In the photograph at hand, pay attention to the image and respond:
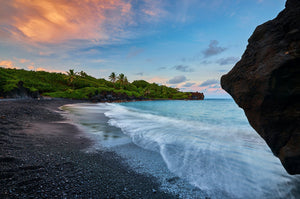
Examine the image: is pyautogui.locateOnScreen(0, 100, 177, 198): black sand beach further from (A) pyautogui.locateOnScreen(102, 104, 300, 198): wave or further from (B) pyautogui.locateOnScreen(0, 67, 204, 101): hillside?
(B) pyautogui.locateOnScreen(0, 67, 204, 101): hillside

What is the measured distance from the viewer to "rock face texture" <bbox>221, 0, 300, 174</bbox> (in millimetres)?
2645

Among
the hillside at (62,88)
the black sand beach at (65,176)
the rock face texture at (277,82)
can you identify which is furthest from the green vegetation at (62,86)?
Answer: the rock face texture at (277,82)

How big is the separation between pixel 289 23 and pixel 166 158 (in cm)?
527

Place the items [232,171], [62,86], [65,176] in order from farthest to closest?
[62,86] → [232,171] → [65,176]

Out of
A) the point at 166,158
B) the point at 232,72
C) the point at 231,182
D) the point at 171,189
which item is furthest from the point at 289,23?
the point at 166,158

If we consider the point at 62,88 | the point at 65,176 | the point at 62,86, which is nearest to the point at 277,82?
the point at 65,176

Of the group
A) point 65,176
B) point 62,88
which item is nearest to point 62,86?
point 62,88

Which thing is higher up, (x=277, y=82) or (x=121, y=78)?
(x=121, y=78)

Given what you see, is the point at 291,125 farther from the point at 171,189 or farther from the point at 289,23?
the point at 171,189

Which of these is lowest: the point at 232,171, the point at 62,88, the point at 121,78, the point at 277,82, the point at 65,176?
the point at 232,171

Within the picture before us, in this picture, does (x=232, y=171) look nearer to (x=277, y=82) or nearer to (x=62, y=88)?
(x=277, y=82)

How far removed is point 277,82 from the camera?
2.72m

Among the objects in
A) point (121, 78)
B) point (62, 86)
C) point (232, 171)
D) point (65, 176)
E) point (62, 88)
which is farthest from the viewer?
point (121, 78)

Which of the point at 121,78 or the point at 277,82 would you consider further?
the point at 121,78
